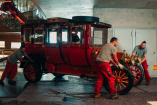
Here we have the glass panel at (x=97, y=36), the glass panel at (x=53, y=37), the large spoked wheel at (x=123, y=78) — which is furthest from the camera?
the glass panel at (x=53, y=37)

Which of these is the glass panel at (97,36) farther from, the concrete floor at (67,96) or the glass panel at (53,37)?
the concrete floor at (67,96)

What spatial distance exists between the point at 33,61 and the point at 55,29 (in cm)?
168

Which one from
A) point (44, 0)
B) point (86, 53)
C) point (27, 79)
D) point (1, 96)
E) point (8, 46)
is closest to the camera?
point (1, 96)

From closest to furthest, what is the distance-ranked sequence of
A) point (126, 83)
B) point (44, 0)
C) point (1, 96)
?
point (1, 96) < point (126, 83) < point (44, 0)

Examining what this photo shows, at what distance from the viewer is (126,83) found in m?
6.33

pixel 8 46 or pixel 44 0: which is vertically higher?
pixel 44 0

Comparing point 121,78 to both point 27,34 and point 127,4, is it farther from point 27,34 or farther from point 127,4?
point 27,34

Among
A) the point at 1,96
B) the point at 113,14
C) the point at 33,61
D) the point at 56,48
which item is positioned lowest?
the point at 1,96

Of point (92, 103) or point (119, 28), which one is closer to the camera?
point (92, 103)

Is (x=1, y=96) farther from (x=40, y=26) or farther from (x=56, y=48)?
(x=40, y=26)

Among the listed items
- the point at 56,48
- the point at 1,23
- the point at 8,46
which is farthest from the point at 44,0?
the point at 8,46

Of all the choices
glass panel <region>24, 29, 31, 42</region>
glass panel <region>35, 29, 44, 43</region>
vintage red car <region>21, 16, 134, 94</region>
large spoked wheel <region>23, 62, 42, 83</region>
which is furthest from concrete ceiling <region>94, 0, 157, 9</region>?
large spoked wheel <region>23, 62, 42, 83</region>

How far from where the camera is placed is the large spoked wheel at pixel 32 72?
7980 millimetres

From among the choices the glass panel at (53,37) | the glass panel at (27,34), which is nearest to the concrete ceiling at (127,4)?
the glass panel at (53,37)
